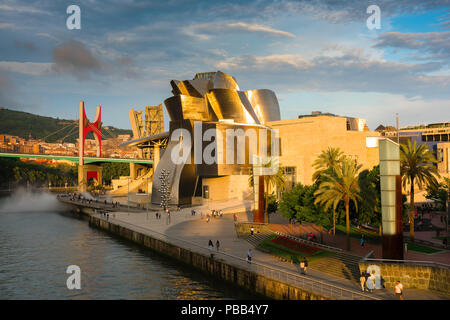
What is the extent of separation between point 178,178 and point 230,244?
35.5m

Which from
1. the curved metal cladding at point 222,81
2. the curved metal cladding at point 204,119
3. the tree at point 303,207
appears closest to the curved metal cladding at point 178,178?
the curved metal cladding at point 204,119

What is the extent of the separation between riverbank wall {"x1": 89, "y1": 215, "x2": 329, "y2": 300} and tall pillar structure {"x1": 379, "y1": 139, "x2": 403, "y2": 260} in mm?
5738

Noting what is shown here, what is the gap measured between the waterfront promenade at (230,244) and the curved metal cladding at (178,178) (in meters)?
4.86

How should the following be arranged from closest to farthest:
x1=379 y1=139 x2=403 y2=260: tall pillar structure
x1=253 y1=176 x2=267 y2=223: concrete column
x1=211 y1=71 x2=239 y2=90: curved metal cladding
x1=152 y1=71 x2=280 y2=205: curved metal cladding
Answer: x1=379 y1=139 x2=403 y2=260: tall pillar structure
x1=253 y1=176 x2=267 y2=223: concrete column
x1=152 y1=71 x2=280 y2=205: curved metal cladding
x1=211 y1=71 x2=239 y2=90: curved metal cladding

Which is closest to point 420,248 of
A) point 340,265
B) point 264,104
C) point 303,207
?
point 340,265

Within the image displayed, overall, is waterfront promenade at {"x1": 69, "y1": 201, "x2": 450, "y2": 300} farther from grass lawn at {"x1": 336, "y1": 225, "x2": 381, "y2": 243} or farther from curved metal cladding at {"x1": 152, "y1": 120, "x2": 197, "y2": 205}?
grass lawn at {"x1": 336, "y1": 225, "x2": 381, "y2": 243}

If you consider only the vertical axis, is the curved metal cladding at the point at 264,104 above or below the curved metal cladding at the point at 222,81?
below

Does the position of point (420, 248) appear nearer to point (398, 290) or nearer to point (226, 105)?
point (398, 290)

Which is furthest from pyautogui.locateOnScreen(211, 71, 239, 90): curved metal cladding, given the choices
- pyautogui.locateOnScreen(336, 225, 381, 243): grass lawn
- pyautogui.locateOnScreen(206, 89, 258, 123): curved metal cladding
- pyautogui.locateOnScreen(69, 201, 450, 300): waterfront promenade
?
pyautogui.locateOnScreen(336, 225, 381, 243): grass lawn

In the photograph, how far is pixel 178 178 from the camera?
233ft

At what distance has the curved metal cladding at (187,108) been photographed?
246 ft

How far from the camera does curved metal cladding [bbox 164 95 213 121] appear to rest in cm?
7506

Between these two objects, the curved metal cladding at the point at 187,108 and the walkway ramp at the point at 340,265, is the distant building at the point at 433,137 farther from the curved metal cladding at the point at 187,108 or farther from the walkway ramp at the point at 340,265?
the walkway ramp at the point at 340,265
